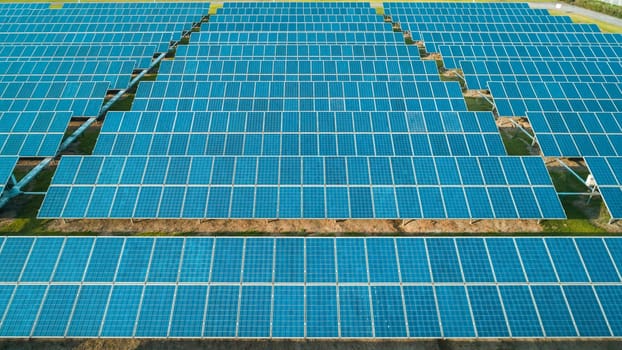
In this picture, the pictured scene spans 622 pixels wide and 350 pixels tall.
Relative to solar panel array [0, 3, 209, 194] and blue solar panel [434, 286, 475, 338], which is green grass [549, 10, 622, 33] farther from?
blue solar panel [434, 286, 475, 338]

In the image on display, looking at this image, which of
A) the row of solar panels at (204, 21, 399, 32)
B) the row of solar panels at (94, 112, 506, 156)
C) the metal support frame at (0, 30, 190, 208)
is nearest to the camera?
the metal support frame at (0, 30, 190, 208)

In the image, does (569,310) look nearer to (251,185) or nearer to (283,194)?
(283,194)

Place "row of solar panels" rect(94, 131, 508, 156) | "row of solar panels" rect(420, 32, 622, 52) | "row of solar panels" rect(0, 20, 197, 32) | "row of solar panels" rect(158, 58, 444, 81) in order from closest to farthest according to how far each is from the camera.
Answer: "row of solar panels" rect(94, 131, 508, 156) < "row of solar panels" rect(158, 58, 444, 81) < "row of solar panels" rect(420, 32, 622, 52) < "row of solar panels" rect(0, 20, 197, 32)

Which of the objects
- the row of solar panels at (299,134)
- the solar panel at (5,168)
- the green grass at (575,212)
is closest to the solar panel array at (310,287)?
the green grass at (575,212)

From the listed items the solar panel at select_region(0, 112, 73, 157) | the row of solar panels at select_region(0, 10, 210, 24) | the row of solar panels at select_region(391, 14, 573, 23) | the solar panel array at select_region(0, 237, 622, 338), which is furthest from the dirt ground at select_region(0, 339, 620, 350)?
the row of solar panels at select_region(0, 10, 210, 24)

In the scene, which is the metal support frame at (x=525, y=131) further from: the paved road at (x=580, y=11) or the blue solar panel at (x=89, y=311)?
the paved road at (x=580, y=11)

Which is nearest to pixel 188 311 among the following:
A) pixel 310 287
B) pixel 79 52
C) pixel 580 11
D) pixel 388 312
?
pixel 310 287
